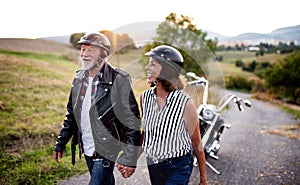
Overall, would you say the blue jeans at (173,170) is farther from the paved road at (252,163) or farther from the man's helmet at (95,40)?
the paved road at (252,163)

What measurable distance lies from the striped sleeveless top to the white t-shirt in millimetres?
551

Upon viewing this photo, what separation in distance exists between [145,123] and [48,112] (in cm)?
692

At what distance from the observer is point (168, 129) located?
2.51 m

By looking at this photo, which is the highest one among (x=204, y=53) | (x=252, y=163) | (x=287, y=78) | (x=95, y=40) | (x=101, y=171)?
(x=95, y=40)

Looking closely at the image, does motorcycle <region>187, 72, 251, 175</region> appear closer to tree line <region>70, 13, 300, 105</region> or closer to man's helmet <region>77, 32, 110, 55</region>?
tree line <region>70, 13, 300, 105</region>

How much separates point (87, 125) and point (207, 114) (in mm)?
3307

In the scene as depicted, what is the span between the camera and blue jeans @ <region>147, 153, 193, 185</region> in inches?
99.9

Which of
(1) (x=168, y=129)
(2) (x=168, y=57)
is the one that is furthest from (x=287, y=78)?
(1) (x=168, y=129)

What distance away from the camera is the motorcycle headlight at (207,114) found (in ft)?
18.3

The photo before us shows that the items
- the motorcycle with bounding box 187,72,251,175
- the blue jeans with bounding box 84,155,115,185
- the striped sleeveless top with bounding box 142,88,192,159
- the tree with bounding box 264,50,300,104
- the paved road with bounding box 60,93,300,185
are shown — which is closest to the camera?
the striped sleeveless top with bounding box 142,88,192,159

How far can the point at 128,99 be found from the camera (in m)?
2.72

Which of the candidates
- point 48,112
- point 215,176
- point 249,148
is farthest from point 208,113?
point 48,112

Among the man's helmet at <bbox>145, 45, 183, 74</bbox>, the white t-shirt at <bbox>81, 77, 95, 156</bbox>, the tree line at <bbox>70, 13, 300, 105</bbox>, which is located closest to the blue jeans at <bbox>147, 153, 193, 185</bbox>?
the white t-shirt at <bbox>81, 77, 95, 156</bbox>

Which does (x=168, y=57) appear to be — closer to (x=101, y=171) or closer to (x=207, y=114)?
(x=101, y=171)
